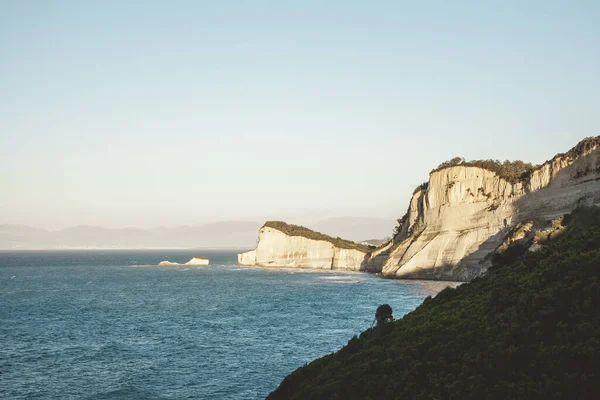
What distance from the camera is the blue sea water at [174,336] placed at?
3434 cm

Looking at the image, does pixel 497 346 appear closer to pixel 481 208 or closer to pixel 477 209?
pixel 481 208

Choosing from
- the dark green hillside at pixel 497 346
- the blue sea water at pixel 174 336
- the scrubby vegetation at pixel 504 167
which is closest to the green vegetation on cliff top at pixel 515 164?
the scrubby vegetation at pixel 504 167

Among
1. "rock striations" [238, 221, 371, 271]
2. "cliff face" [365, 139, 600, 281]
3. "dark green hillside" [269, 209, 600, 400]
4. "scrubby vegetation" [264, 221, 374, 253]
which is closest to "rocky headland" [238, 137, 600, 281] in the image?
"cliff face" [365, 139, 600, 281]

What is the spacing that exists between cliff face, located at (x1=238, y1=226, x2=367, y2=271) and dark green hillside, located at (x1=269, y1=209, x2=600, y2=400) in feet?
372

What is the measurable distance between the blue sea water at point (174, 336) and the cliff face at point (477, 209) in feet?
34.6

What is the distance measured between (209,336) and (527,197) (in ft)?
181

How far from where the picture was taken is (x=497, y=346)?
19.0m

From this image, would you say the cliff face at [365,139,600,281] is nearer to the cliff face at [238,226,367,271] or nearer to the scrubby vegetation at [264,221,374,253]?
the cliff face at [238,226,367,271]

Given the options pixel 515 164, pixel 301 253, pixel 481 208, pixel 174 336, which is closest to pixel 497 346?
pixel 174 336

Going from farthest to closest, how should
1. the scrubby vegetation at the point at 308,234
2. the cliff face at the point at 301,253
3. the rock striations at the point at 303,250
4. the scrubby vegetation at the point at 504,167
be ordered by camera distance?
the scrubby vegetation at the point at 308,234 < the rock striations at the point at 303,250 < the cliff face at the point at 301,253 < the scrubby vegetation at the point at 504,167

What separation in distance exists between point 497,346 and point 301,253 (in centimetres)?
13295

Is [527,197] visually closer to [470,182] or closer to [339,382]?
[470,182]

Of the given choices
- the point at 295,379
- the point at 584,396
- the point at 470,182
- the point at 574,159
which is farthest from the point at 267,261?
the point at 584,396

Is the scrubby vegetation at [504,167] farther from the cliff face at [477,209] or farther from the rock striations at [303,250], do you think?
the rock striations at [303,250]
